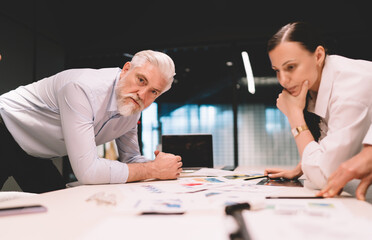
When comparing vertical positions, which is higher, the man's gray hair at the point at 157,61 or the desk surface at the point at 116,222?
the man's gray hair at the point at 157,61

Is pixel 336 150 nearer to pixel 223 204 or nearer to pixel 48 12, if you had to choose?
pixel 223 204

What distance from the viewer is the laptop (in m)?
2.53

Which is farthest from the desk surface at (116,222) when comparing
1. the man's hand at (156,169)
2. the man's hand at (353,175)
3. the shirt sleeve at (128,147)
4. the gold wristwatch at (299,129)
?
the shirt sleeve at (128,147)

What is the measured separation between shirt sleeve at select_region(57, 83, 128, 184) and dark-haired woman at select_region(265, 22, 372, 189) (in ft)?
2.57

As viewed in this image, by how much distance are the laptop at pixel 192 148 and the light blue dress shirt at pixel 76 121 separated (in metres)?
0.68

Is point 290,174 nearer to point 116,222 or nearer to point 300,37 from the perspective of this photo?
point 300,37

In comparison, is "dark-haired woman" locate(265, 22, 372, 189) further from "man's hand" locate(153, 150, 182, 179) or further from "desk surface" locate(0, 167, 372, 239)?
"man's hand" locate(153, 150, 182, 179)

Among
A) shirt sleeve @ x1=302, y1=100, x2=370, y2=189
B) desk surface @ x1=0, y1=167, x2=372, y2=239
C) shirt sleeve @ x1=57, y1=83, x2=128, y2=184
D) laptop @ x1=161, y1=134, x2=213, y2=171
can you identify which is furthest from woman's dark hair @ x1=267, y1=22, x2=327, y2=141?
laptop @ x1=161, y1=134, x2=213, y2=171

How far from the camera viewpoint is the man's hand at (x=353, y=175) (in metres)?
0.88

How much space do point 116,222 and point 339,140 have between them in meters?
0.79

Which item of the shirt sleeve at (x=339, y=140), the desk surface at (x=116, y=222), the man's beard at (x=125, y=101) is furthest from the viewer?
the man's beard at (x=125, y=101)

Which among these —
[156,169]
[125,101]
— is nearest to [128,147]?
[125,101]

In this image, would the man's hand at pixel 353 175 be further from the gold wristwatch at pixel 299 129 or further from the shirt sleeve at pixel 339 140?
the gold wristwatch at pixel 299 129

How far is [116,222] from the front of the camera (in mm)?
641
